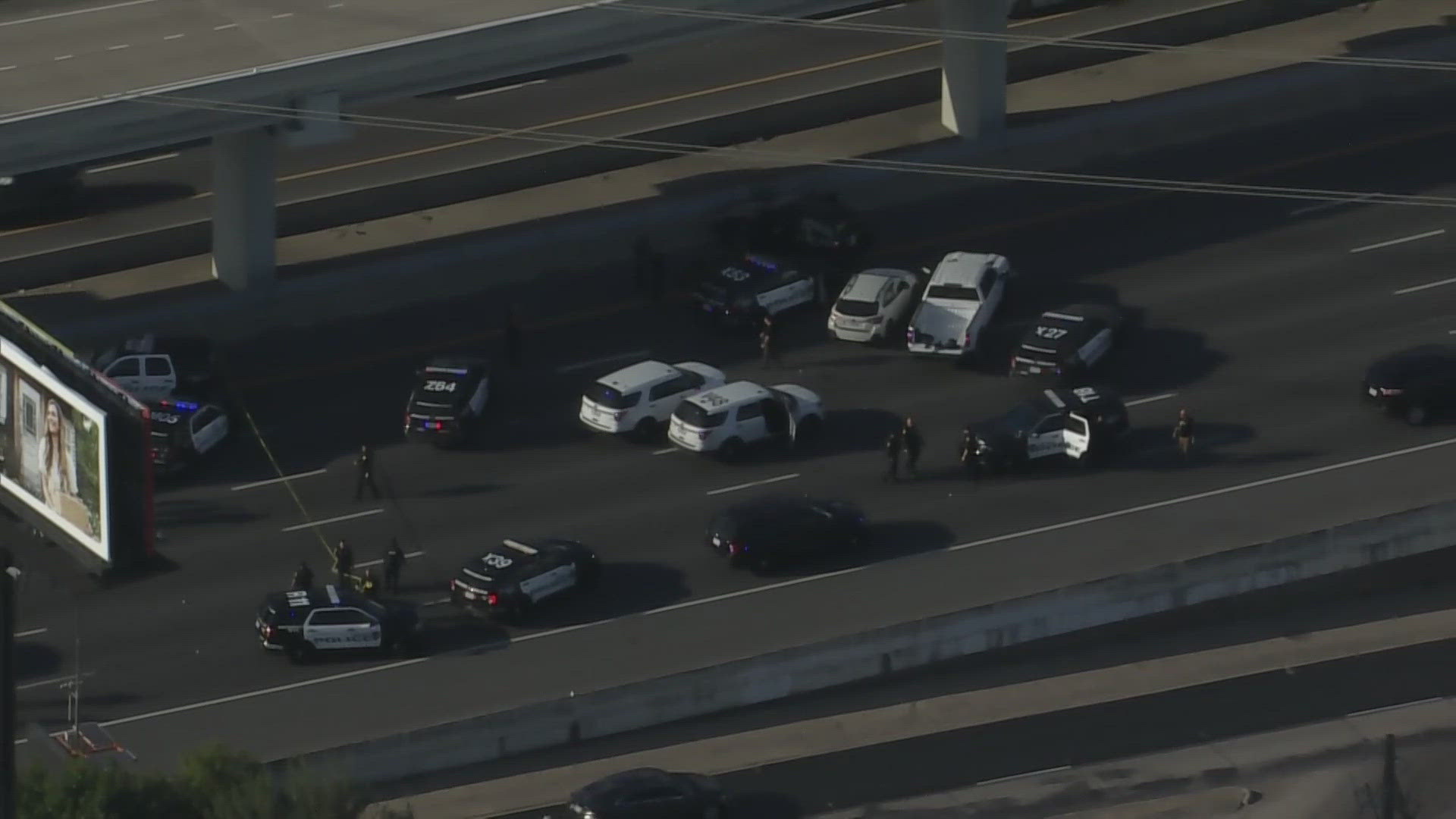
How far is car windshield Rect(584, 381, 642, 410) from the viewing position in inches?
1966

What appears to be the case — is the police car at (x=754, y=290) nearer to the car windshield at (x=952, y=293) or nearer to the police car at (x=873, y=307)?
the police car at (x=873, y=307)

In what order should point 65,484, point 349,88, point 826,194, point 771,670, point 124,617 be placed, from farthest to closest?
point 826,194
point 349,88
point 124,617
point 771,670
point 65,484

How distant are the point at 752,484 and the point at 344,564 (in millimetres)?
7332

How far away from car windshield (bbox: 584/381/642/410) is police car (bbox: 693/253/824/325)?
4164 mm

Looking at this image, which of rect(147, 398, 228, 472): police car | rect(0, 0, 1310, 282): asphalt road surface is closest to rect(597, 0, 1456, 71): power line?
rect(0, 0, 1310, 282): asphalt road surface

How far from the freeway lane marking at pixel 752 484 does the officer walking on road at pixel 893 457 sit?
1587 mm

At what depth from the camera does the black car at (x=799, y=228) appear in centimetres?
5622

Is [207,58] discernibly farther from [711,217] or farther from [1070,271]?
[1070,271]

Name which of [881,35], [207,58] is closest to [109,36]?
[207,58]

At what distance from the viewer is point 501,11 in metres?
54.7

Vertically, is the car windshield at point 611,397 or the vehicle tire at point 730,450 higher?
the car windshield at point 611,397

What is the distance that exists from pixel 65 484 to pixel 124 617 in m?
15.0

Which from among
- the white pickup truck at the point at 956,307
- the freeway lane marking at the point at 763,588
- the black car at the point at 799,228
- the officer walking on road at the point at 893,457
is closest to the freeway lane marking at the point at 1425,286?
the freeway lane marking at the point at 763,588

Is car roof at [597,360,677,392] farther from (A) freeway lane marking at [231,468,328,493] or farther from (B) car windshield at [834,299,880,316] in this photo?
(A) freeway lane marking at [231,468,328,493]
